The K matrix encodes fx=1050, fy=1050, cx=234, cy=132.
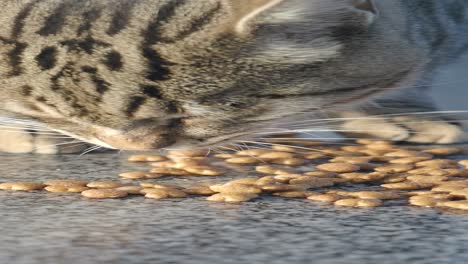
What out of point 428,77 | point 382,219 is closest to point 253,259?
point 382,219

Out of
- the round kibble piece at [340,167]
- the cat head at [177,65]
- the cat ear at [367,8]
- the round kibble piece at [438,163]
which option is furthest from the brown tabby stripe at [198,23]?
the round kibble piece at [438,163]

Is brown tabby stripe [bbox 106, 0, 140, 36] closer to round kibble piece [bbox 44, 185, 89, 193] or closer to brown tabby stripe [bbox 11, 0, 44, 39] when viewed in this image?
brown tabby stripe [bbox 11, 0, 44, 39]

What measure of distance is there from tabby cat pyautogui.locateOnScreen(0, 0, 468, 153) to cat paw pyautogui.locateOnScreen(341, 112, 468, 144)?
51cm

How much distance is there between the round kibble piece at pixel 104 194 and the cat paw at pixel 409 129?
2.24ft

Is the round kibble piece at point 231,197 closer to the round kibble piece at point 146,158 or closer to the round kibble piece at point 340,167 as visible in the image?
the round kibble piece at point 340,167

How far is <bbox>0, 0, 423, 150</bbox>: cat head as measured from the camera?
169 centimetres

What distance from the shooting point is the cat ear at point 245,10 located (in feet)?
5.41

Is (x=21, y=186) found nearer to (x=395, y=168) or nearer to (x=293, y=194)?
(x=293, y=194)

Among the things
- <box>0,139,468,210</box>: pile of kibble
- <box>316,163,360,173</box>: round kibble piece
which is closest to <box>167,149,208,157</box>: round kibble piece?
<box>0,139,468,210</box>: pile of kibble

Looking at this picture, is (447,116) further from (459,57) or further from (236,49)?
(236,49)

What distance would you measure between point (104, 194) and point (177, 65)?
0.30 metres

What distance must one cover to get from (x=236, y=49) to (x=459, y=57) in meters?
0.77

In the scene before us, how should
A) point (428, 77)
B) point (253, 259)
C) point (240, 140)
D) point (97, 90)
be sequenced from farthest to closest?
point (428, 77) < point (240, 140) < point (97, 90) < point (253, 259)

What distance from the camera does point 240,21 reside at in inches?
66.3
